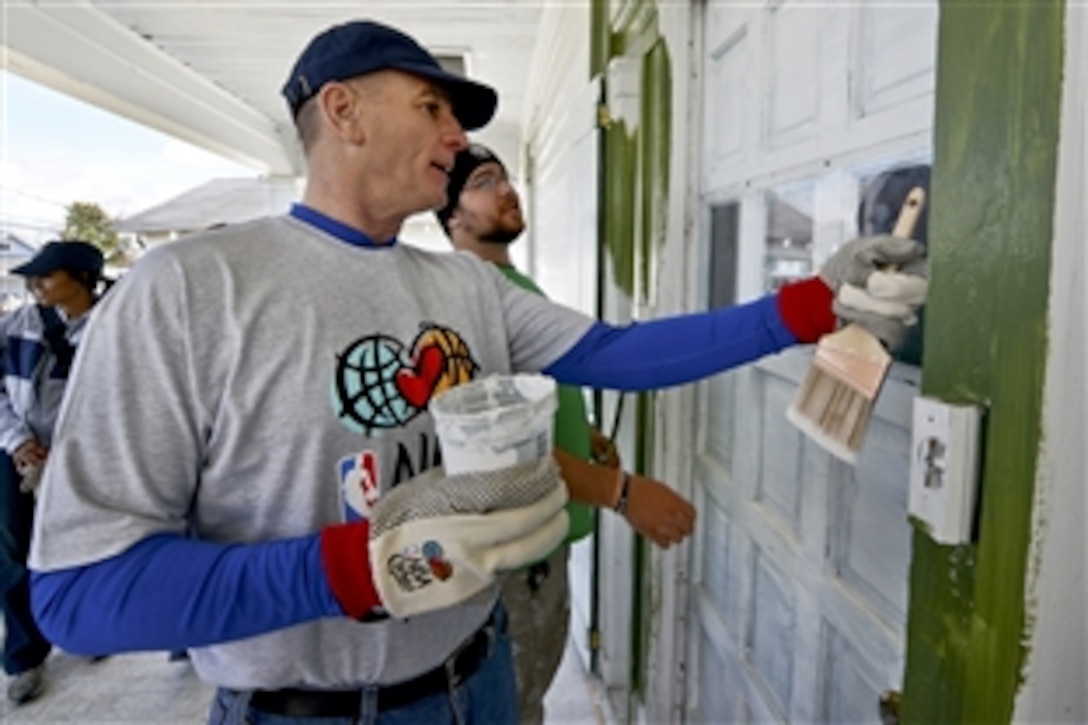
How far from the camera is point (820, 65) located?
113cm

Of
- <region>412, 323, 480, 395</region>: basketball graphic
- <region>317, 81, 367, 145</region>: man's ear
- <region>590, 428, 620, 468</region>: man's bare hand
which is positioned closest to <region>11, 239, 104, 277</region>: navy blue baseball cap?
<region>590, 428, 620, 468</region>: man's bare hand

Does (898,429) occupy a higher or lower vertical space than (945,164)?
lower

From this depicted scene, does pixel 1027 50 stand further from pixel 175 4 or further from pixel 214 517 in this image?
pixel 175 4

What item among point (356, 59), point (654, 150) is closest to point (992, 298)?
point (356, 59)

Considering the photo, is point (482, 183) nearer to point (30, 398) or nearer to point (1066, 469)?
point (1066, 469)

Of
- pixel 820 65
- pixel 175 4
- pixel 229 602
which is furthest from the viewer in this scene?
pixel 175 4

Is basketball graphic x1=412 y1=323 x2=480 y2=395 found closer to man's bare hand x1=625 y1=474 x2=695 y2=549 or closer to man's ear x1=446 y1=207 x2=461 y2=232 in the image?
man's bare hand x1=625 y1=474 x2=695 y2=549

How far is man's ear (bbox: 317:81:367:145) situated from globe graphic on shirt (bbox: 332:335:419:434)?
32cm

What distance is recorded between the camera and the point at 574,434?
1836mm

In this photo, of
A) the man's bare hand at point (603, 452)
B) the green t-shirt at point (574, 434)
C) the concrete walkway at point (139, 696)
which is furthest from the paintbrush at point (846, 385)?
the concrete walkway at point (139, 696)

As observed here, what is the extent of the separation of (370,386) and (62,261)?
2545mm

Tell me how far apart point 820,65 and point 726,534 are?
980 mm

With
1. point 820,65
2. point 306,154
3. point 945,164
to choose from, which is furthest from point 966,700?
point 306,154

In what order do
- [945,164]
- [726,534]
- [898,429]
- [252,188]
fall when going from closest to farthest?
1. [945,164]
2. [898,429]
3. [726,534]
4. [252,188]
